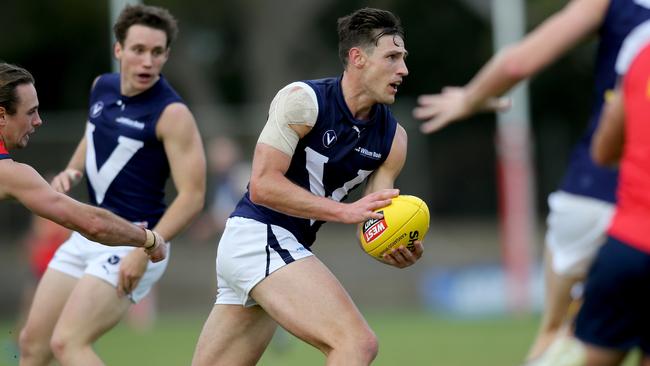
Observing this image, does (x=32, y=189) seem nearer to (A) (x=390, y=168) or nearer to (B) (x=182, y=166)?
(B) (x=182, y=166)

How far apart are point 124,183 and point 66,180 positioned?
0.37 m

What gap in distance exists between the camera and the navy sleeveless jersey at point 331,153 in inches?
244

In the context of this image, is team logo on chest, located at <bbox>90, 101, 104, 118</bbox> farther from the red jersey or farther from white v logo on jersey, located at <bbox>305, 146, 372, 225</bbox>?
the red jersey

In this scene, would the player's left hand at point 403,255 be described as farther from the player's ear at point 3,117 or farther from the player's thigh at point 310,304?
the player's ear at point 3,117

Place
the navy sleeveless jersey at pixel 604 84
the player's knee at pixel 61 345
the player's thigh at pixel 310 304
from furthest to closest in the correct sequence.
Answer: the player's knee at pixel 61 345 < the player's thigh at pixel 310 304 < the navy sleeveless jersey at pixel 604 84

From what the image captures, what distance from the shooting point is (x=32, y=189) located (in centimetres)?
589

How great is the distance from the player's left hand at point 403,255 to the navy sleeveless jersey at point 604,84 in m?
0.95

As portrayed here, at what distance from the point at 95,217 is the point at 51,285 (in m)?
1.29

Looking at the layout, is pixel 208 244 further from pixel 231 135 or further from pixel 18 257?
pixel 18 257

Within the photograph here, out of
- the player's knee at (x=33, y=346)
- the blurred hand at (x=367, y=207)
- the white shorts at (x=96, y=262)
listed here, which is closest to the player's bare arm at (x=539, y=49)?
the blurred hand at (x=367, y=207)

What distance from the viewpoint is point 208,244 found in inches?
814

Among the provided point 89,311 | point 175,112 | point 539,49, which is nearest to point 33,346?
point 89,311

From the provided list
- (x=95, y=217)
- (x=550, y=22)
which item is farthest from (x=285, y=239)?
(x=550, y=22)

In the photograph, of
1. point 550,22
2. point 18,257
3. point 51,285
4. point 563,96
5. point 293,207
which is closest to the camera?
point 550,22
